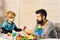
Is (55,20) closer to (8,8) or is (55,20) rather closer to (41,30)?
(8,8)

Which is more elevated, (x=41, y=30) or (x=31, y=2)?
(x=31, y=2)

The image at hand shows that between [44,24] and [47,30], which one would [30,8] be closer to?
[44,24]

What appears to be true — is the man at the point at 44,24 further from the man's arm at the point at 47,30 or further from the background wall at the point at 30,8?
the background wall at the point at 30,8

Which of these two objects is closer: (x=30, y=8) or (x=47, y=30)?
(x=47, y=30)

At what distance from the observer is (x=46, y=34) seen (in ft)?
6.23

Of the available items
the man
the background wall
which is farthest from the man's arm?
the background wall

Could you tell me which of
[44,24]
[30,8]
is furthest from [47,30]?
[30,8]

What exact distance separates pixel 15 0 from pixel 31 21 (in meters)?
0.41

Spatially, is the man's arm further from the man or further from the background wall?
the background wall

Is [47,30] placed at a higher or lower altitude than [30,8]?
lower

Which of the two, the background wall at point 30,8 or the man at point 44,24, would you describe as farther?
the background wall at point 30,8

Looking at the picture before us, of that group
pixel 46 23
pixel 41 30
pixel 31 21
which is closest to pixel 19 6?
pixel 31 21

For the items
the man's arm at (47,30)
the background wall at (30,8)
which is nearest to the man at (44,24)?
the man's arm at (47,30)

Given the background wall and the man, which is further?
the background wall
